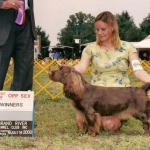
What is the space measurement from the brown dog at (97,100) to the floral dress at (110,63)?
0.46 metres

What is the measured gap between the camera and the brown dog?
469 cm

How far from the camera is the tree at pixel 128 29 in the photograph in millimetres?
61562

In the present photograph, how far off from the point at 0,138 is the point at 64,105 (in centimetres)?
356

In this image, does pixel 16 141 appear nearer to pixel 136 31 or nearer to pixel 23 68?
pixel 23 68

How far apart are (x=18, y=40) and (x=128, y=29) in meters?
58.9

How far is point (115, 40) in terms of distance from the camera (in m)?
5.27

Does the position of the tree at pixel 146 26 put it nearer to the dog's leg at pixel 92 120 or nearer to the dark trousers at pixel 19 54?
the dark trousers at pixel 19 54

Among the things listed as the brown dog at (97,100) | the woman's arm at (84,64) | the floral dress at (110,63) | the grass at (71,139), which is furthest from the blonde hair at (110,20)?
the grass at (71,139)

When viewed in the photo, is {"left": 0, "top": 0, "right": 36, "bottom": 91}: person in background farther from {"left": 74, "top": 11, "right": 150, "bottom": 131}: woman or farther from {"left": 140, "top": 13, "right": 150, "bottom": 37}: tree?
{"left": 140, "top": 13, "right": 150, "bottom": 37}: tree

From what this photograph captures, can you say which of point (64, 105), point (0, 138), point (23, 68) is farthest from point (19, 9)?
point (64, 105)

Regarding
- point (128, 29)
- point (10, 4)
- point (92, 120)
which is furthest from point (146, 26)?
point (92, 120)

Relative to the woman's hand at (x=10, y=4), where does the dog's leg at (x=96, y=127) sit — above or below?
below

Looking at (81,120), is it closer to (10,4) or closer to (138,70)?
(138,70)

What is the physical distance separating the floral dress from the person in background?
0.58 metres
